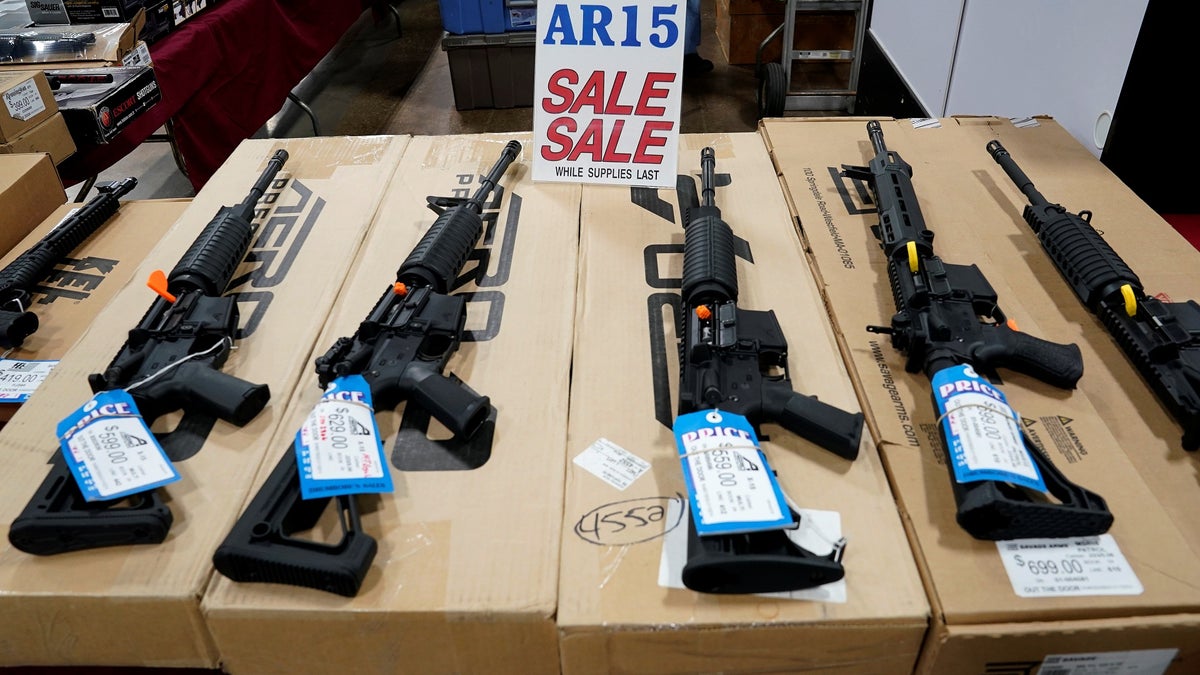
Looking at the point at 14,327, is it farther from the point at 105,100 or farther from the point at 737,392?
the point at 737,392

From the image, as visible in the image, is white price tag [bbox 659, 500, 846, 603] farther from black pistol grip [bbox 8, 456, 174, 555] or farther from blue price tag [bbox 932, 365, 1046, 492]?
black pistol grip [bbox 8, 456, 174, 555]

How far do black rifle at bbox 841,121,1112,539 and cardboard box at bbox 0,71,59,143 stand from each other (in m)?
2.28

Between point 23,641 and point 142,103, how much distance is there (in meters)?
2.13

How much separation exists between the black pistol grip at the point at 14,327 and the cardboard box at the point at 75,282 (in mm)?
20

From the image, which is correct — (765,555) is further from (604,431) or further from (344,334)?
(344,334)

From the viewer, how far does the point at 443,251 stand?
5.15 feet

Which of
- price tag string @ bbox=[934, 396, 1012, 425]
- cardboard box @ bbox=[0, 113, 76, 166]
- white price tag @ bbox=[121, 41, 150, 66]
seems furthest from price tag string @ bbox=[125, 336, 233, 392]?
white price tag @ bbox=[121, 41, 150, 66]

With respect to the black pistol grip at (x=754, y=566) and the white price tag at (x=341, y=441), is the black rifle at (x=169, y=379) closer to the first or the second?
the white price tag at (x=341, y=441)

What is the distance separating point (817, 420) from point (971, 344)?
1.17ft

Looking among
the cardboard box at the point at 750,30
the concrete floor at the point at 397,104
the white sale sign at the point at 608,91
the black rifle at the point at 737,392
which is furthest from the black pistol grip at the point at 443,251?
the cardboard box at the point at 750,30

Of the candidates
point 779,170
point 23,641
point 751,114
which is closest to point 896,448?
point 779,170

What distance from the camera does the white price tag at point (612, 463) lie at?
1.16 meters

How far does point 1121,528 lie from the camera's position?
105cm

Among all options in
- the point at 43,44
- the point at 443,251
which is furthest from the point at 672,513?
the point at 43,44
